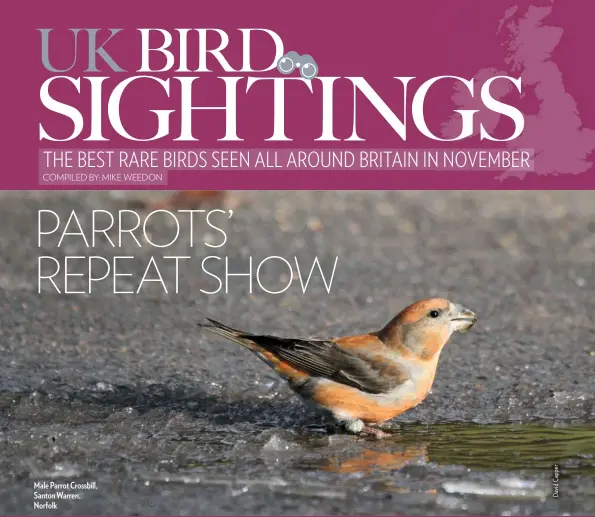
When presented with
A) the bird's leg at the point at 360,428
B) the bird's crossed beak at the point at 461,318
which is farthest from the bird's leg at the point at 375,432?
the bird's crossed beak at the point at 461,318

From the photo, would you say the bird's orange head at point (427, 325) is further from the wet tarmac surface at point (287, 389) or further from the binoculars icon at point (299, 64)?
the binoculars icon at point (299, 64)

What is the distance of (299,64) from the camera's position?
751 cm

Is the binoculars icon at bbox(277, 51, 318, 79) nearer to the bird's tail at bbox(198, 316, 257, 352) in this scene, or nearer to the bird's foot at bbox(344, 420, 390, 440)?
the bird's tail at bbox(198, 316, 257, 352)

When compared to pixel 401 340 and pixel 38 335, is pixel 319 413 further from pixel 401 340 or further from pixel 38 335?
pixel 38 335

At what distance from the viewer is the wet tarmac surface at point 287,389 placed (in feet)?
17.3

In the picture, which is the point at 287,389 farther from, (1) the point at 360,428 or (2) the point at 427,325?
(2) the point at 427,325

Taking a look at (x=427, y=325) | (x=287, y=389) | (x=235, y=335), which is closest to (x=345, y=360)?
(x=427, y=325)

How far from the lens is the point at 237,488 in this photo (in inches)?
206

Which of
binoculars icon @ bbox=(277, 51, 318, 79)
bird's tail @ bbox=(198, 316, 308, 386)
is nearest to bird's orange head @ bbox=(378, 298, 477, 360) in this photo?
bird's tail @ bbox=(198, 316, 308, 386)

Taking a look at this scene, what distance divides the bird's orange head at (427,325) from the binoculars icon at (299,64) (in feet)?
6.64

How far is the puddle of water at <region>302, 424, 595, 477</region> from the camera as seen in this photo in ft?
18.4

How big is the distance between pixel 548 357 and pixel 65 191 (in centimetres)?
605

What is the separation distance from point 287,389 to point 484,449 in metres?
1.63

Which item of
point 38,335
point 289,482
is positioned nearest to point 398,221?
point 38,335
